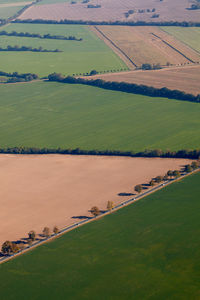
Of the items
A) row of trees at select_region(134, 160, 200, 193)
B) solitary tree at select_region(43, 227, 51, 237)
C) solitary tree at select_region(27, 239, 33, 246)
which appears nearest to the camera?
solitary tree at select_region(27, 239, 33, 246)

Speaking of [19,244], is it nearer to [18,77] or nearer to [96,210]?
[96,210]

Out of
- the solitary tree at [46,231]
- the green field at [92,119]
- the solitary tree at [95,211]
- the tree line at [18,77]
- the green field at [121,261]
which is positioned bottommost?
the green field at [121,261]

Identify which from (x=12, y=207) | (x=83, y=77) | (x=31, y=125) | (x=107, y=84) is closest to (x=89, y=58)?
(x=83, y=77)

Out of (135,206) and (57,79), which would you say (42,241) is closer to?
(135,206)

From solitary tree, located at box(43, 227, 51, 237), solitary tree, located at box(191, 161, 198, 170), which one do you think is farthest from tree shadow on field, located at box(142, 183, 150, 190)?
solitary tree, located at box(43, 227, 51, 237)

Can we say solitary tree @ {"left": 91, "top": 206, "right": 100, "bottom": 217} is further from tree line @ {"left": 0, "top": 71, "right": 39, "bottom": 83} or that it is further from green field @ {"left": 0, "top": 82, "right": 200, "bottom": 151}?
tree line @ {"left": 0, "top": 71, "right": 39, "bottom": 83}

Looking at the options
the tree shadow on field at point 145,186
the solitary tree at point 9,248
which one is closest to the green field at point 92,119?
the tree shadow on field at point 145,186

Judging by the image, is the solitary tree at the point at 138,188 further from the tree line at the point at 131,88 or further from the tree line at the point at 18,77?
the tree line at the point at 18,77
